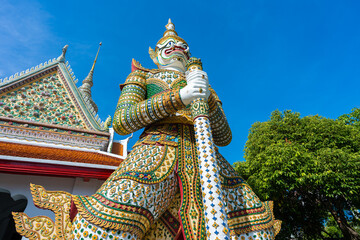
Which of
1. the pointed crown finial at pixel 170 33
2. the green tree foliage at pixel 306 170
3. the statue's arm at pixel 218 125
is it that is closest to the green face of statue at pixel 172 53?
the pointed crown finial at pixel 170 33

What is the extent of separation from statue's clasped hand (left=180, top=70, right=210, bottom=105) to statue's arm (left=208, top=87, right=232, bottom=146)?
0.22m

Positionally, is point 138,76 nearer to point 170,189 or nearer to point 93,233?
point 170,189

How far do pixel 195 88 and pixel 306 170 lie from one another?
590 cm

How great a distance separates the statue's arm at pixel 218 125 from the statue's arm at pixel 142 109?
448mm

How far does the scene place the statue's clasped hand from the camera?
236 centimetres

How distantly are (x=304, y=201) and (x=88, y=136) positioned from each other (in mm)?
7985

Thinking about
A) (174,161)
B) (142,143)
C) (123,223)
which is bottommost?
(123,223)

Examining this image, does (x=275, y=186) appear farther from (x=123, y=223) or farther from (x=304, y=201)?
(x=123, y=223)

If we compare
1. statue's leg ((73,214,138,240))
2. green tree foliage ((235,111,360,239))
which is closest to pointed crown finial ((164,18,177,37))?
statue's leg ((73,214,138,240))

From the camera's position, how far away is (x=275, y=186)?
733 cm

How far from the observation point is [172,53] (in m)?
3.46

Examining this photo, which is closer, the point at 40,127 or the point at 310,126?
the point at 40,127

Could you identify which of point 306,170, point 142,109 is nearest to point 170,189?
point 142,109

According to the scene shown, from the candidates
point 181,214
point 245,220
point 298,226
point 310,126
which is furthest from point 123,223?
point 298,226
